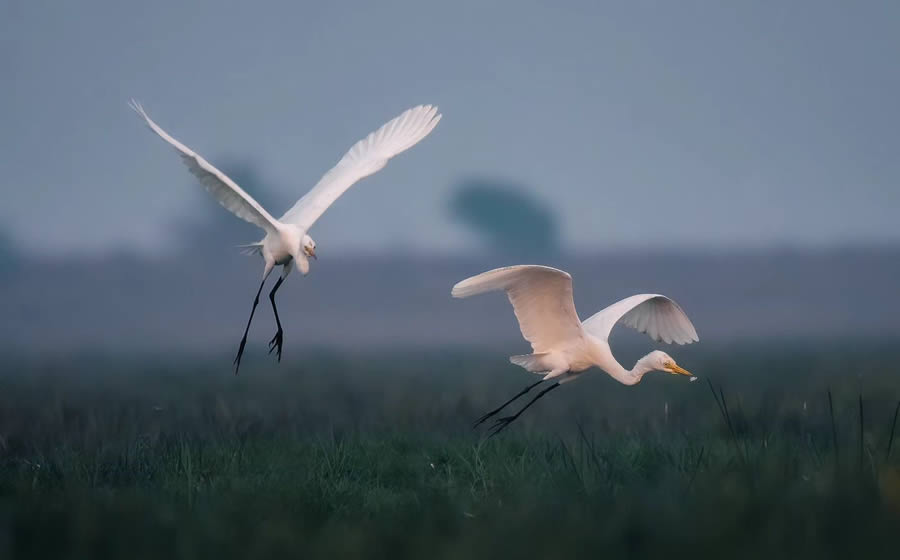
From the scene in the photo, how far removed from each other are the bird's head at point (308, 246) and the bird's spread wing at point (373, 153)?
1.74 ft

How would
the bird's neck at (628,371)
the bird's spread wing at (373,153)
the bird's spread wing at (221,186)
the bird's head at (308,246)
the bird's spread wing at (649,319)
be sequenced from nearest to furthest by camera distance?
1. the bird's spread wing at (221,186)
2. the bird's neck at (628,371)
3. the bird's spread wing at (649,319)
4. the bird's head at (308,246)
5. the bird's spread wing at (373,153)

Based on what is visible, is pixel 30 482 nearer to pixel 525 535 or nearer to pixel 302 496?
pixel 302 496

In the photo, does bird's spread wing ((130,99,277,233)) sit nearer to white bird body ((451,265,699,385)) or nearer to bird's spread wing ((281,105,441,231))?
bird's spread wing ((281,105,441,231))

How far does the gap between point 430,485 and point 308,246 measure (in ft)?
11.2

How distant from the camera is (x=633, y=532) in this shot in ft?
17.8

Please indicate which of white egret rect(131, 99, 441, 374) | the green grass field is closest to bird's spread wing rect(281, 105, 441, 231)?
white egret rect(131, 99, 441, 374)

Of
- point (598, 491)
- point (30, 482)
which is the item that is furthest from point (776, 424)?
point (30, 482)

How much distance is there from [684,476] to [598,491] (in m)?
0.69

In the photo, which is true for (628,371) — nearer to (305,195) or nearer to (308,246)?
(308,246)

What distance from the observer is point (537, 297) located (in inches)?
355

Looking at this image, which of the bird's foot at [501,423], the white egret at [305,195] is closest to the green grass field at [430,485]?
the bird's foot at [501,423]

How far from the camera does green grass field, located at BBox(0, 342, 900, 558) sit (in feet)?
17.1

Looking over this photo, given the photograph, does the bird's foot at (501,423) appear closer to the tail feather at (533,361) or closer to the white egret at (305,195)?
the tail feather at (533,361)

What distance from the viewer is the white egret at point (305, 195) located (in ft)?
31.8
